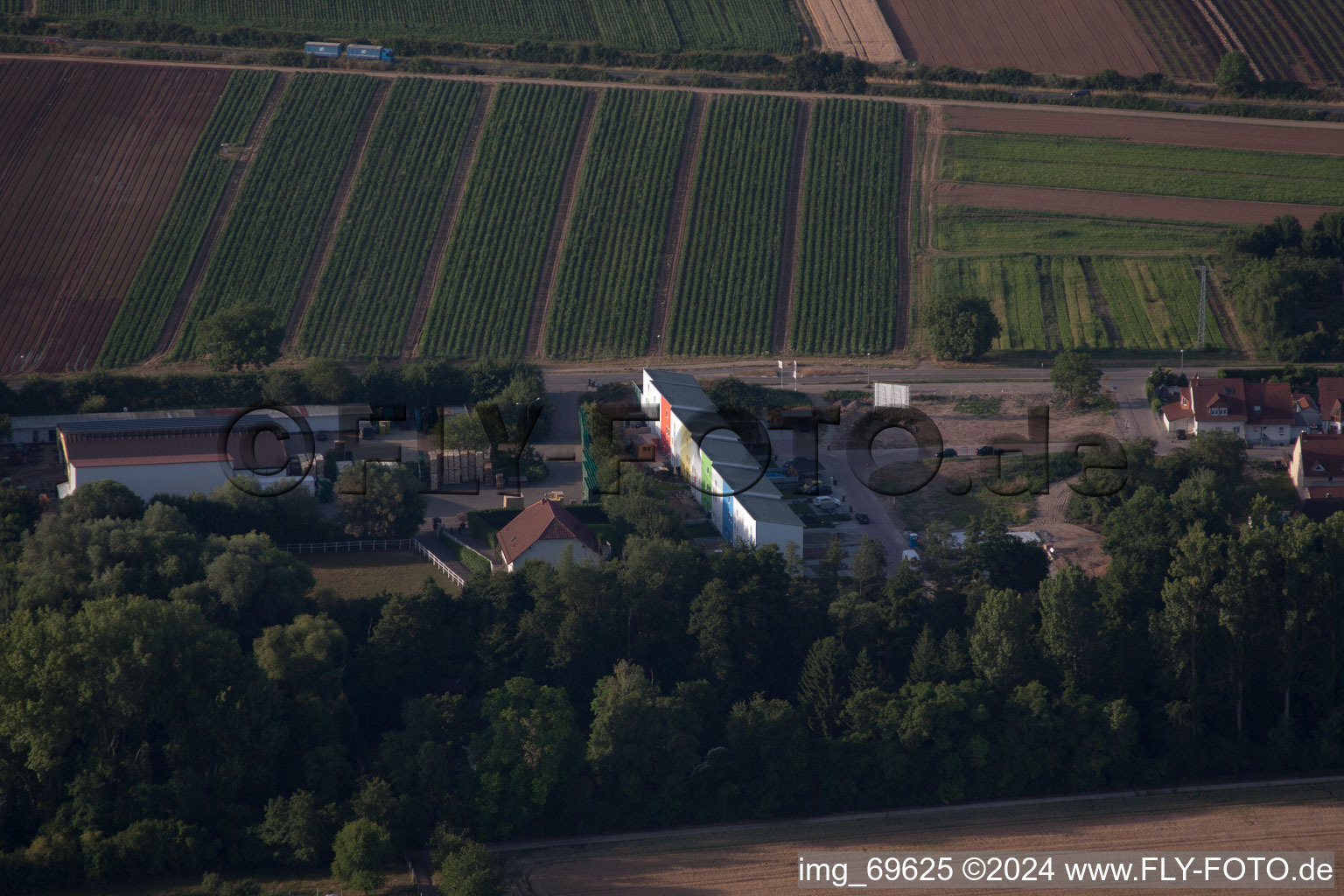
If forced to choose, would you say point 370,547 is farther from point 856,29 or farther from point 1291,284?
point 856,29

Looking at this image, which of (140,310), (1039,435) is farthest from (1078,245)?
(140,310)

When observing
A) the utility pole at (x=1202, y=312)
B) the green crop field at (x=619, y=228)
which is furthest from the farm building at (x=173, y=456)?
the utility pole at (x=1202, y=312)

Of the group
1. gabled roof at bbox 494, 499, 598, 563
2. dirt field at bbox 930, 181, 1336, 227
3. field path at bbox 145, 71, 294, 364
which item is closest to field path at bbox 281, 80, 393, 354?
field path at bbox 145, 71, 294, 364

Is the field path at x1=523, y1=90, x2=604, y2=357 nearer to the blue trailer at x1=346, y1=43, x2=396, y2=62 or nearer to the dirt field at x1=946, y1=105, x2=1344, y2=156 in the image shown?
the blue trailer at x1=346, y1=43, x2=396, y2=62

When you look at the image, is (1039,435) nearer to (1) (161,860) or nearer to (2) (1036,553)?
(2) (1036,553)

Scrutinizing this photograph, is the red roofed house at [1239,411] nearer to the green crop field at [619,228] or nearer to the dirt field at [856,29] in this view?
the green crop field at [619,228]

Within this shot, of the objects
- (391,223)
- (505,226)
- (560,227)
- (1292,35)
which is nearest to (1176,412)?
(560,227)
